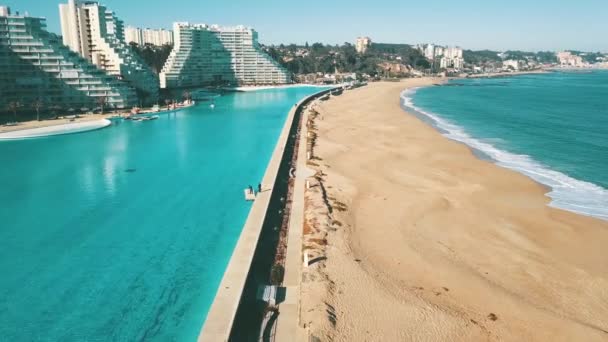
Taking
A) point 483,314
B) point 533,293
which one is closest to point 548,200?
point 533,293

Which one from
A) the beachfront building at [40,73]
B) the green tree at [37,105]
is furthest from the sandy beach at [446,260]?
the beachfront building at [40,73]

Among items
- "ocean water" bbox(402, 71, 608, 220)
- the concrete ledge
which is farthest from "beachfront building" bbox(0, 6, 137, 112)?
"ocean water" bbox(402, 71, 608, 220)

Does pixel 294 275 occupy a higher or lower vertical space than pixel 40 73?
lower

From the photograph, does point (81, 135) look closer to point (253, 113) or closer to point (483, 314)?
point (253, 113)

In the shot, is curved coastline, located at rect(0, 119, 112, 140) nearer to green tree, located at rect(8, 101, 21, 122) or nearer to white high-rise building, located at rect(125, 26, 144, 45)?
green tree, located at rect(8, 101, 21, 122)

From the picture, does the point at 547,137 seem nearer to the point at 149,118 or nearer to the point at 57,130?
the point at 149,118

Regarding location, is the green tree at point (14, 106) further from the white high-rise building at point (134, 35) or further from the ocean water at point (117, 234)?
the white high-rise building at point (134, 35)

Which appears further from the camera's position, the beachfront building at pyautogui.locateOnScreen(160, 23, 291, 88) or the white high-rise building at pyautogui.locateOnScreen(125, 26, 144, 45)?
the white high-rise building at pyautogui.locateOnScreen(125, 26, 144, 45)

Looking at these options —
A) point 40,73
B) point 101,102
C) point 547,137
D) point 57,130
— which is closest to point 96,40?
point 40,73
